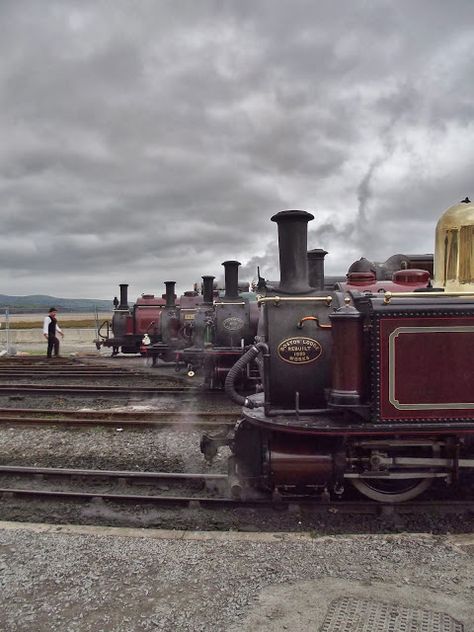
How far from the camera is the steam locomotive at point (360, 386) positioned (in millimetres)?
4922

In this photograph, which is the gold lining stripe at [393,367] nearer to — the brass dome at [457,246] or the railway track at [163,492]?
the brass dome at [457,246]

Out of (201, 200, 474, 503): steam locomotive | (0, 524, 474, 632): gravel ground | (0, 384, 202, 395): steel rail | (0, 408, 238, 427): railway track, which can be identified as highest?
(201, 200, 474, 503): steam locomotive

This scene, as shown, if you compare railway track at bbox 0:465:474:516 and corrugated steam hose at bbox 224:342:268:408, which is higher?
corrugated steam hose at bbox 224:342:268:408

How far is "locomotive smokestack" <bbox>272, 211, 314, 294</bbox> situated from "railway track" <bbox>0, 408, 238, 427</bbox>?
3.63 m

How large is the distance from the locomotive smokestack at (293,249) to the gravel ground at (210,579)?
2460 millimetres

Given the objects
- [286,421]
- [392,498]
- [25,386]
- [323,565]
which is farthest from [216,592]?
[25,386]

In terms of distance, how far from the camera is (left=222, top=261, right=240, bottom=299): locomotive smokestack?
12883 mm

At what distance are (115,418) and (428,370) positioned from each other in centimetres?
623

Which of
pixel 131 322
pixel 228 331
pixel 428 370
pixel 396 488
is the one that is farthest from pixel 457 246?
pixel 131 322

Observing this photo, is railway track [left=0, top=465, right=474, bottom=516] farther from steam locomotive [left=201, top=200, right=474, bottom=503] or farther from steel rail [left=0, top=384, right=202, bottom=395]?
steel rail [left=0, top=384, right=202, bottom=395]

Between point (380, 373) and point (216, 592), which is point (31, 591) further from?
point (380, 373)

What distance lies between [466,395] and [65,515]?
415cm

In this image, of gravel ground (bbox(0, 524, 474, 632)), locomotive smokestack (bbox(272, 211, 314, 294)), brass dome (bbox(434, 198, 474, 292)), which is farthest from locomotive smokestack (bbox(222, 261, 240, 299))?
gravel ground (bbox(0, 524, 474, 632))

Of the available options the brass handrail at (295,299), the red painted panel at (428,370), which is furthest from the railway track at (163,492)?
the brass handrail at (295,299)
